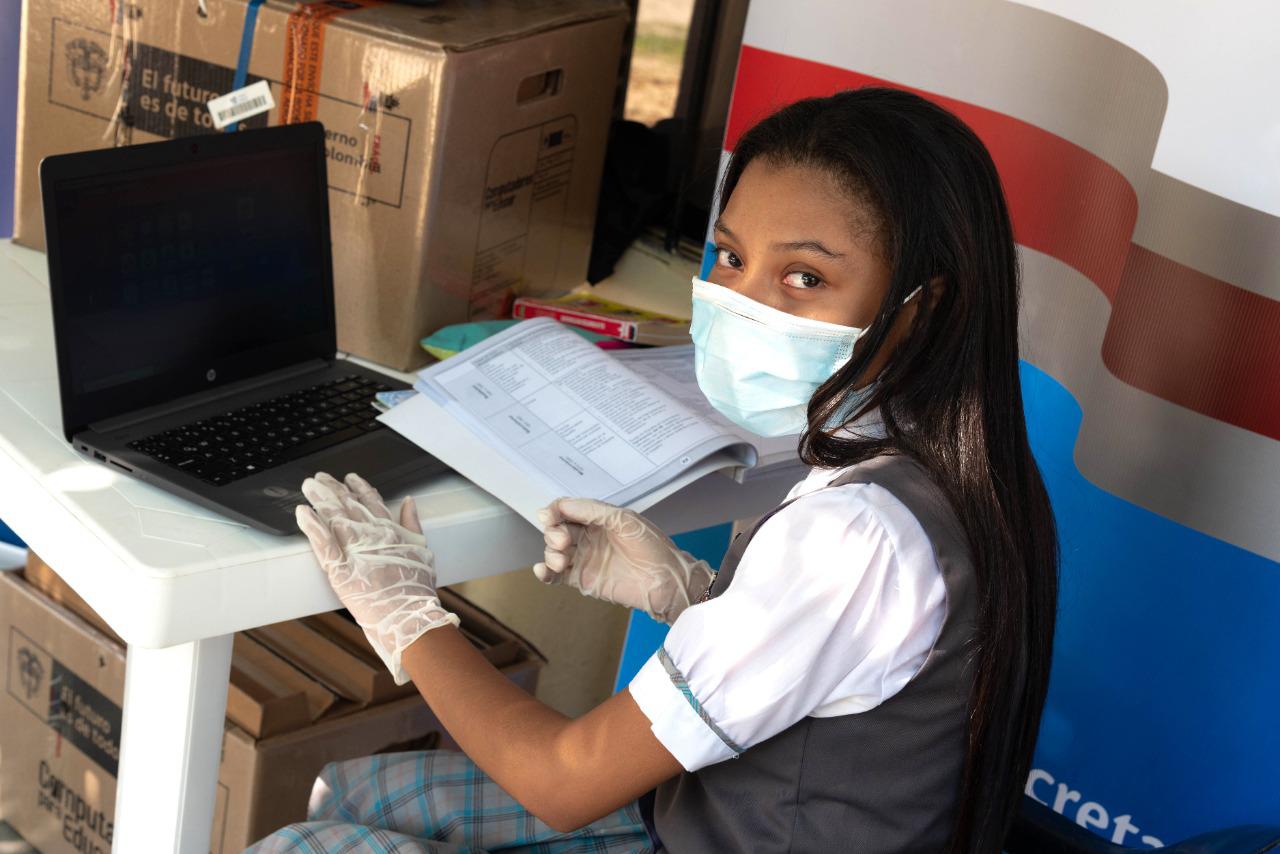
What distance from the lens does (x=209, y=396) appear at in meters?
1.39

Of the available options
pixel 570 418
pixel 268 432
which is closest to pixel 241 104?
pixel 268 432

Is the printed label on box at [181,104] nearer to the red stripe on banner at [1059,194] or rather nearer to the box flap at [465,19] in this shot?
the box flap at [465,19]

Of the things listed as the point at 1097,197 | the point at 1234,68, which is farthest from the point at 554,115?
the point at 1234,68

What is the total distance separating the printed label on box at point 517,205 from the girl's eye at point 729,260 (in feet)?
1.91

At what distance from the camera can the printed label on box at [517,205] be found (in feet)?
5.55

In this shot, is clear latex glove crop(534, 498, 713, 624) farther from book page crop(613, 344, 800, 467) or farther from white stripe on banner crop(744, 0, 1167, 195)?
white stripe on banner crop(744, 0, 1167, 195)

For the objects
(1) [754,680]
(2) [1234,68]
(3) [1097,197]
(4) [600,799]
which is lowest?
(4) [600,799]

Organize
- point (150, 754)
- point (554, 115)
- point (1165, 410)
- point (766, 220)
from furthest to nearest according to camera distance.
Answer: point (554, 115) → point (1165, 410) → point (150, 754) → point (766, 220)

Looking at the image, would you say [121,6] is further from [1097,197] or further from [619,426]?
[1097,197]

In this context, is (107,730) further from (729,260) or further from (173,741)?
(729,260)

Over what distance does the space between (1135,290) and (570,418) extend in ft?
1.86

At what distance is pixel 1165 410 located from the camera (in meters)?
1.35

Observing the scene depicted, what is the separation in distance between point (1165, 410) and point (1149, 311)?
3.8 inches

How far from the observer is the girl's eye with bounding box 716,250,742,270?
111 centimetres
